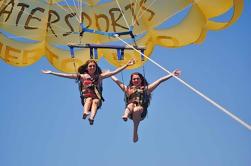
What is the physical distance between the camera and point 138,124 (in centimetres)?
780

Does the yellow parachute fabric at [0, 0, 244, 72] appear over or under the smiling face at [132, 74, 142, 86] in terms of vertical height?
over

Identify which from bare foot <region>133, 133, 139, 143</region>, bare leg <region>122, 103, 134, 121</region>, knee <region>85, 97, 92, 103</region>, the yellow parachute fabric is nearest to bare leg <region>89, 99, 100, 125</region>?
knee <region>85, 97, 92, 103</region>

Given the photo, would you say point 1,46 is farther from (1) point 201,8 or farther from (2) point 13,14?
(1) point 201,8

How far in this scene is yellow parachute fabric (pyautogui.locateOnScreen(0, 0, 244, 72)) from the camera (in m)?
9.39

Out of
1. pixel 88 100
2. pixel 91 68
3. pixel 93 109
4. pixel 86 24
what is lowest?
pixel 93 109

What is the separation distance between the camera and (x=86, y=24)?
33.3ft

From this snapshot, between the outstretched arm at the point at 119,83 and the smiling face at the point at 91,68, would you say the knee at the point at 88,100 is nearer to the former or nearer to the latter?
the smiling face at the point at 91,68

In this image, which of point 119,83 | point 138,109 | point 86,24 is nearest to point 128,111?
point 138,109

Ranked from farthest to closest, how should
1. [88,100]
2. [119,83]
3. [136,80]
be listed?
[119,83] → [136,80] → [88,100]

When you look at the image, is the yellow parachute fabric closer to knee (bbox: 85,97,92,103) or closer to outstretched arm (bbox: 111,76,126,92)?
outstretched arm (bbox: 111,76,126,92)

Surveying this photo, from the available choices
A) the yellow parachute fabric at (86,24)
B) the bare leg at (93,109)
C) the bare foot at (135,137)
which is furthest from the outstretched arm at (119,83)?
the yellow parachute fabric at (86,24)

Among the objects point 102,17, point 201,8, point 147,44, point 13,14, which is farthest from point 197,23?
point 13,14

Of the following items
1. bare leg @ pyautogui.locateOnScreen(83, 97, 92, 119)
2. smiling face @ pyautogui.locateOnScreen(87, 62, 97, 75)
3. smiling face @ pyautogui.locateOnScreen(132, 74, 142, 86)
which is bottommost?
bare leg @ pyautogui.locateOnScreen(83, 97, 92, 119)

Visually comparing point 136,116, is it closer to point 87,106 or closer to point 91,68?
point 87,106
